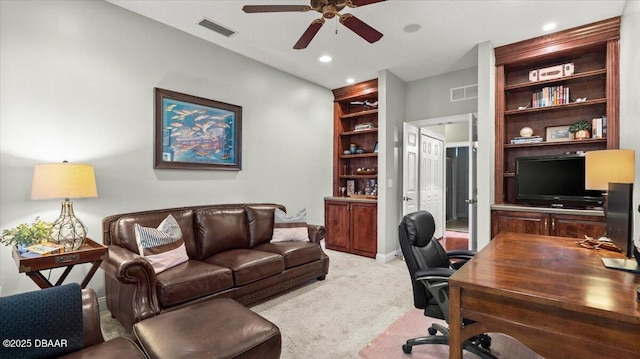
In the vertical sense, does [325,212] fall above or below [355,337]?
above

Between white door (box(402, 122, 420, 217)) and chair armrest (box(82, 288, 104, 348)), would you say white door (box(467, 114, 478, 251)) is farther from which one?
chair armrest (box(82, 288, 104, 348))

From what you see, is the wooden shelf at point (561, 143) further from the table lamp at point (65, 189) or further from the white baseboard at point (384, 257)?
the table lamp at point (65, 189)

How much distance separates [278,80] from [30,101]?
2799 mm

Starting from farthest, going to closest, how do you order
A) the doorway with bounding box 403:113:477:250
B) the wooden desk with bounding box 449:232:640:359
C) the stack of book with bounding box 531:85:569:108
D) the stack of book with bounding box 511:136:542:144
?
the doorway with bounding box 403:113:477:250, the stack of book with bounding box 511:136:542:144, the stack of book with bounding box 531:85:569:108, the wooden desk with bounding box 449:232:640:359

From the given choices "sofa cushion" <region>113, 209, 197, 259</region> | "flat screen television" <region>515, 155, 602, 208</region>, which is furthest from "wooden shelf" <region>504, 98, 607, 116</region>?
"sofa cushion" <region>113, 209, 197, 259</region>

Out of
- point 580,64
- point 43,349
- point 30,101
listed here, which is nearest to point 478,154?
point 580,64

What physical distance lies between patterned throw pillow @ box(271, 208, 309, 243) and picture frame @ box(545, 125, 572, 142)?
10.3ft

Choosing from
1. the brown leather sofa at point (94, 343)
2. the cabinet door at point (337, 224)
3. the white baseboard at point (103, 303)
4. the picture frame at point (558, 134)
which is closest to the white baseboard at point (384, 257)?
the cabinet door at point (337, 224)

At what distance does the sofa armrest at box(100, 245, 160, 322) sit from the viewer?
210 centimetres

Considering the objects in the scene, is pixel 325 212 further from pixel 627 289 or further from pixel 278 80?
pixel 627 289

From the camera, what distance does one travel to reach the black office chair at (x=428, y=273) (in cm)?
176

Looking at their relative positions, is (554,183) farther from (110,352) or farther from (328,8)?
(110,352)

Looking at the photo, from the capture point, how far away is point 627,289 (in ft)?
4.18

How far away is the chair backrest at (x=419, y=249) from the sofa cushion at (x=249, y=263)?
1428 mm
